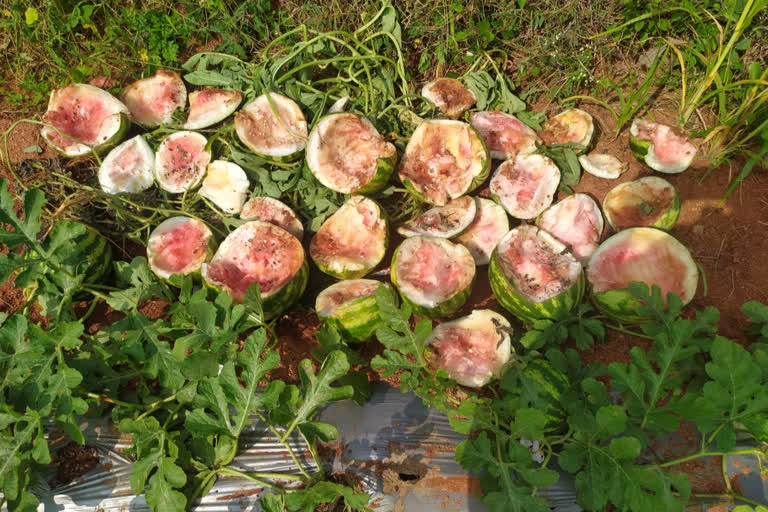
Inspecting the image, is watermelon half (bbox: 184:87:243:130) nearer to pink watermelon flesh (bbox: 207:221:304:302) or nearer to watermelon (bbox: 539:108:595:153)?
pink watermelon flesh (bbox: 207:221:304:302)

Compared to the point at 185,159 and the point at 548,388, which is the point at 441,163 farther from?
the point at 185,159

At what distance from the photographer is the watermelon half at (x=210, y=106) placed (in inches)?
123

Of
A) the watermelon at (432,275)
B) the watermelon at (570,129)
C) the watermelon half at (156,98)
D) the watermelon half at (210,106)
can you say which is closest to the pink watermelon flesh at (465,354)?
the watermelon at (432,275)

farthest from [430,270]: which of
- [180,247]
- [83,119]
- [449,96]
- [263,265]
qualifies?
[83,119]

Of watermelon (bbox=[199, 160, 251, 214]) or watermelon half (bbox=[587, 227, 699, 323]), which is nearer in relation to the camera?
watermelon half (bbox=[587, 227, 699, 323])

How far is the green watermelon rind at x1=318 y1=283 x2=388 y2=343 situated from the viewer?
8.12 ft

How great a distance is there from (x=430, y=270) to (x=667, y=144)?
5.13ft

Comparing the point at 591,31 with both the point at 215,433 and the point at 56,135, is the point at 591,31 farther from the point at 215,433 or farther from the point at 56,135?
the point at 56,135

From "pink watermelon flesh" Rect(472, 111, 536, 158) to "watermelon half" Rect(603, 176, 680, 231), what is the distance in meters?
0.55

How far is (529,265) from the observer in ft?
8.53

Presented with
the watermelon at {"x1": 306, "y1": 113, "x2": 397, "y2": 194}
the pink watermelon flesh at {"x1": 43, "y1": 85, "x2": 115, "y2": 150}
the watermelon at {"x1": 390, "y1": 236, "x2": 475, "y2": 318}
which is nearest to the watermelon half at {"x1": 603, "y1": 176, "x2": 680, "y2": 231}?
the watermelon at {"x1": 390, "y1": 236, "x2": 475, "y2": 318}

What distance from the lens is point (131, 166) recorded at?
3062mm

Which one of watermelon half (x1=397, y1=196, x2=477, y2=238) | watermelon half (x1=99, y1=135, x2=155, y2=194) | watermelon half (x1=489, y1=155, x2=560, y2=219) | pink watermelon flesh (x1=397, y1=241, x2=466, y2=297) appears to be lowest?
pink watermelon flesh (x1=397, y1=241, x2=466, y2=297)

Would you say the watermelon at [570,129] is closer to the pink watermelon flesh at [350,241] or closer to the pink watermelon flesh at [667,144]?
the pink watermelon flesh at [667,144]
